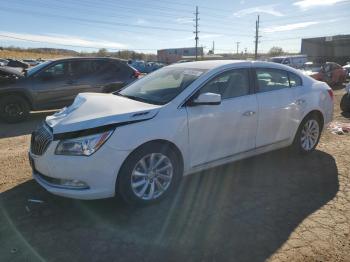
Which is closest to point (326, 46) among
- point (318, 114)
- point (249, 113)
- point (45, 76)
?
point (45, 76)

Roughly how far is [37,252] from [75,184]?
0.76 meters

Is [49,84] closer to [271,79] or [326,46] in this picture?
[271,79]

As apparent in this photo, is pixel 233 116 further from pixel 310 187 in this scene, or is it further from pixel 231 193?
pixel 310 187

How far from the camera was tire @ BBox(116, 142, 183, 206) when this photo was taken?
381 centimetres

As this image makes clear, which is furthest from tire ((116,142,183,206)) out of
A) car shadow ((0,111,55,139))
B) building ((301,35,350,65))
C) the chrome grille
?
building ((301,35,350,65))

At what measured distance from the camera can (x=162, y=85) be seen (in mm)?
4820

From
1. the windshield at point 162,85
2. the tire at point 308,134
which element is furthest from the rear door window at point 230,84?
the tire at point 308,134

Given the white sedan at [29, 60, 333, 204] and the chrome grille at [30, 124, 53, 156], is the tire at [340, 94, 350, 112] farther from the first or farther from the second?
the chrome grille at [30, 124, 53, 156]

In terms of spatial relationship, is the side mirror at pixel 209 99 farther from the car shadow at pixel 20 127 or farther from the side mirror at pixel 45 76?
the side mirror at pixel 45 76

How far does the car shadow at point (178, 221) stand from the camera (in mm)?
3252

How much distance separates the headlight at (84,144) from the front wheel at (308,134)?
337 cm

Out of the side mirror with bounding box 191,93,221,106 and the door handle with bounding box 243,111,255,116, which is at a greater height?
the side mirror with bounding box 191,93,221,106

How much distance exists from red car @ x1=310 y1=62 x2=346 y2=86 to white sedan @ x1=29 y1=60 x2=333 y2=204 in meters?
13.9

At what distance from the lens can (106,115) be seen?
Answer: 12.6 ft
